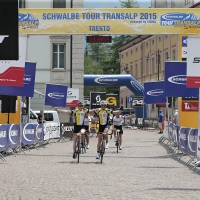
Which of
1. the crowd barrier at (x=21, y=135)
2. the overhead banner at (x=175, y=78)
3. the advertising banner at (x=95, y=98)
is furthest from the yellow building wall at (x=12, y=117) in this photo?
the advertising banner at (x=95, y=98)

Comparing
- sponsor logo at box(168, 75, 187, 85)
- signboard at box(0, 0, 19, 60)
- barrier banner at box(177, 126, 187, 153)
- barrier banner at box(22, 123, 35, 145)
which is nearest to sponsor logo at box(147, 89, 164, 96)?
barrier banner at box(22, 123, 35, 145)

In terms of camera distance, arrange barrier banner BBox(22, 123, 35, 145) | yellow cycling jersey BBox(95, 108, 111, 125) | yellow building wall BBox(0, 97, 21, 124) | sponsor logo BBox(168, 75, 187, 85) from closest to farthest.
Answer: yellow cycling jersey BBox(95, 108, 111, 125) → sponsor logo BBox(168, 75, 187, 85) → barrier banner BBox(22, 123, 35, 145) → yellow building wall BBox(0, 97, 21, 124)

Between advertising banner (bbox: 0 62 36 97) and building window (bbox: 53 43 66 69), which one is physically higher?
building window (bbox: 53 43 66 69)

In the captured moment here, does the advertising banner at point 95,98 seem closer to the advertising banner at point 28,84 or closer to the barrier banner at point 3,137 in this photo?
the advertising banner at point 28,84

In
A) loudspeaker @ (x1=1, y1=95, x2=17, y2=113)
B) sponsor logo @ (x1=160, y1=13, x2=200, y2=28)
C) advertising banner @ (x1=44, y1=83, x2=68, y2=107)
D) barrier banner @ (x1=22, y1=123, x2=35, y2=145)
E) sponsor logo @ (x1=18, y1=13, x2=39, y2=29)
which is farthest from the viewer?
advertising banner @ (x1=44, y1=83, x2=68, y2=107)

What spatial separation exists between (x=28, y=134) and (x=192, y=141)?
8.69 m

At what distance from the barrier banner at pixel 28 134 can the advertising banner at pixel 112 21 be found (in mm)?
3590

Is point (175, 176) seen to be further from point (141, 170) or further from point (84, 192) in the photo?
point (84, 192)

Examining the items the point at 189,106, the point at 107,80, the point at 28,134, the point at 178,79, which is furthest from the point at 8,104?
the point at 107,80

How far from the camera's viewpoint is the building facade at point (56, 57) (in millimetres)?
48000

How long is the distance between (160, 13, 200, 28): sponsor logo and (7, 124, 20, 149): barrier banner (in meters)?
7.05

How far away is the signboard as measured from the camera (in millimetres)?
8039

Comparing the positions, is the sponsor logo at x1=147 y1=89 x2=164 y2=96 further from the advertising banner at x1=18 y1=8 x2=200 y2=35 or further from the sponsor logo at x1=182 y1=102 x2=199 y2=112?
the advertising banner at x1=18 y1=8 x2=200 y2=35

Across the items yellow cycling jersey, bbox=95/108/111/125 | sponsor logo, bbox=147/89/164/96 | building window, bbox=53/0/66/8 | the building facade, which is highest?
building window, bbox=53/0/66/8
